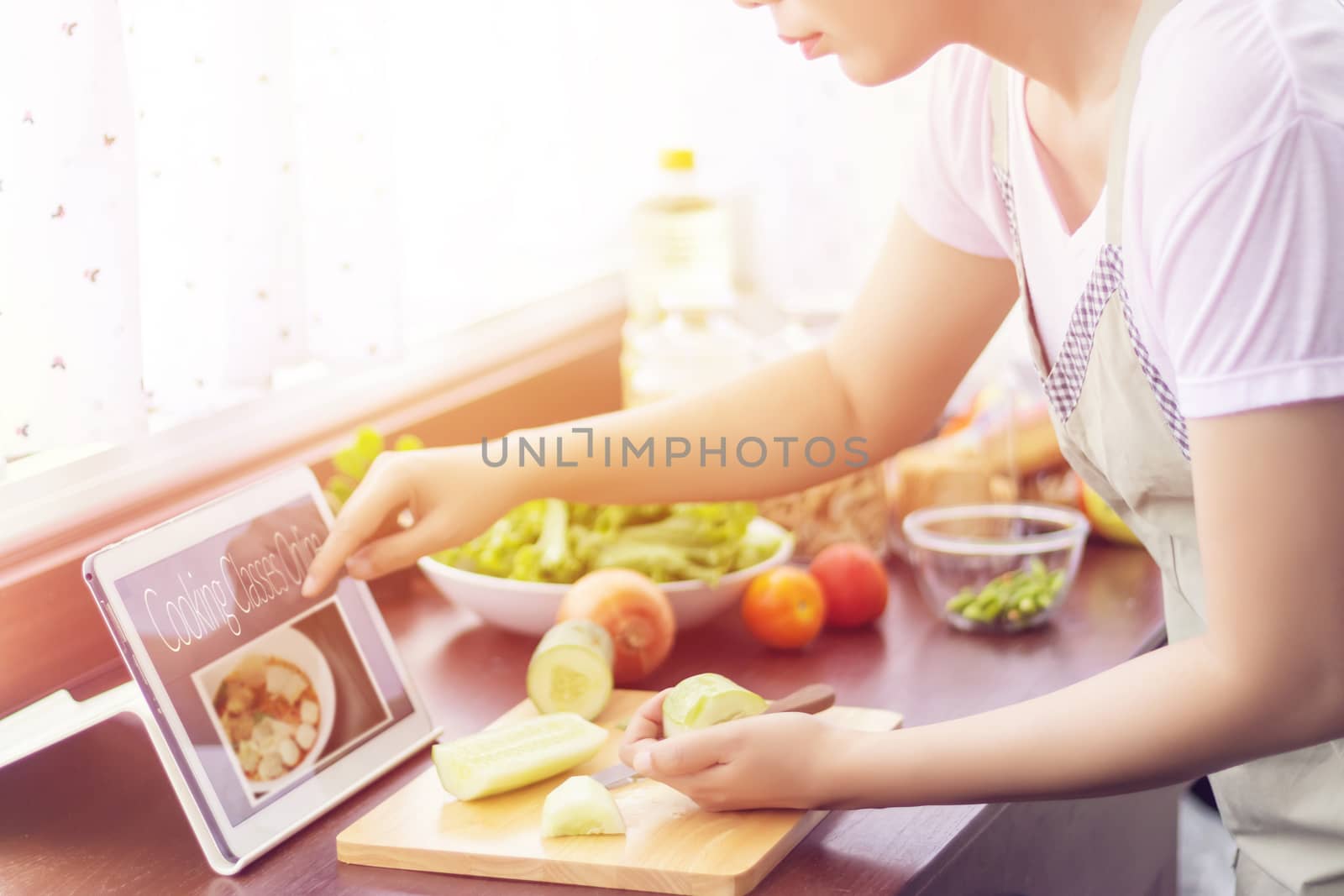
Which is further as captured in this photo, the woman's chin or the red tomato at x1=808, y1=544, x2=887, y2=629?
the red tomato at x1=808, y1=544, x2=887, y2=629

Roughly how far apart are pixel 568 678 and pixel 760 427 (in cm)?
24

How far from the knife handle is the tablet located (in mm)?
271

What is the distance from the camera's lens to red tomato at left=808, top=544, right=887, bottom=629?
4.17ft

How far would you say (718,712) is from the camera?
0.89 m

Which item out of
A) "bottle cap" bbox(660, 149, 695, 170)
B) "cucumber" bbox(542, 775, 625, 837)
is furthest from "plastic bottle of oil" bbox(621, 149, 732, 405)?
"cucumber" bbox(542, 775, 625, 837)

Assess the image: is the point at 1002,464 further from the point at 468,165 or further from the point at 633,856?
the point at 633,856

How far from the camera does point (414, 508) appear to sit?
42.3 inches

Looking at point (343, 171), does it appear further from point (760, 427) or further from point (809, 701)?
point (809, 701)

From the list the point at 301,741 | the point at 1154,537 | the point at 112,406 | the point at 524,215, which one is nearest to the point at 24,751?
the point at 301,741

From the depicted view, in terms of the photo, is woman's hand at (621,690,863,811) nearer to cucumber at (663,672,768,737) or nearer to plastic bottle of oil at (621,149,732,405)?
cucumber at (663,672,768,737)

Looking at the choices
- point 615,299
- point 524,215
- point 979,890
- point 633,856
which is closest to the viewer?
point 633,856

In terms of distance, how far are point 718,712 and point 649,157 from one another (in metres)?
1.19

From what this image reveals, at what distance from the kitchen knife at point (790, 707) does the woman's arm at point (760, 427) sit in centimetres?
20

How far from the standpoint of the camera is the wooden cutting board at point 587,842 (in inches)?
32.9
